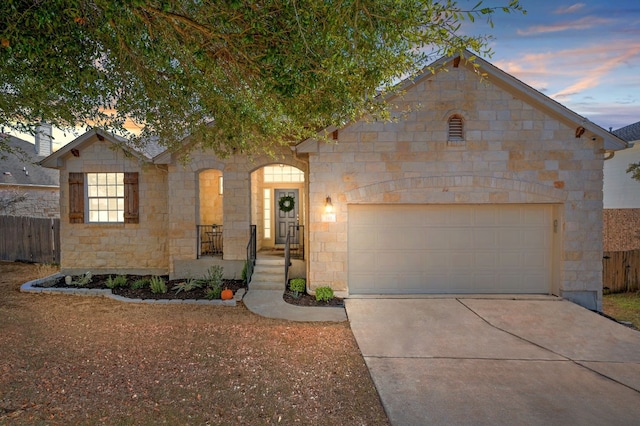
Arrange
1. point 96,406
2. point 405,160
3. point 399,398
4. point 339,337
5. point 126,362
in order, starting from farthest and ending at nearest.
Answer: point 405,160 → point 339,337 → point 126,362 → point 399,398 → point 96,406

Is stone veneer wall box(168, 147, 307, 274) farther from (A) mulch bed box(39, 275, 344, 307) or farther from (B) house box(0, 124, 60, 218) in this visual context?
(B) house box(0, 124, 60, 218)

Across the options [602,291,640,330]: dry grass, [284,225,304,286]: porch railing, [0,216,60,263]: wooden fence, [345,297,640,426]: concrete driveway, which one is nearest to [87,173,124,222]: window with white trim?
[0,216,60,263]: wooden fence

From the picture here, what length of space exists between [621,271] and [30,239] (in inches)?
796

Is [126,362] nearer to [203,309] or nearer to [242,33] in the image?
[203,309]

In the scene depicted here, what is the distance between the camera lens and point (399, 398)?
418cm

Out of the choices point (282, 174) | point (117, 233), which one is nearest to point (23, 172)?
point (117, 233)

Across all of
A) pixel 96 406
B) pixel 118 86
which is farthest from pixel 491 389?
pixel 118 86

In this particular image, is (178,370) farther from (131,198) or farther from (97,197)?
(97,197)

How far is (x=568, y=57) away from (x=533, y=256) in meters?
5.29

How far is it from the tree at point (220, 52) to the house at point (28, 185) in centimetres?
1299

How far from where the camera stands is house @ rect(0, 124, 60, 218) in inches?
639

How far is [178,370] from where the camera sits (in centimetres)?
482

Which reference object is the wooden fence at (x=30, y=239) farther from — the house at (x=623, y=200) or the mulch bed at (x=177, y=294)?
the house at (x=623, y=200)

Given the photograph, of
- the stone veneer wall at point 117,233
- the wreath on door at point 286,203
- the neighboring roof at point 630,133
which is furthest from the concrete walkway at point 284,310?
the neighboring roof at point 630,133
